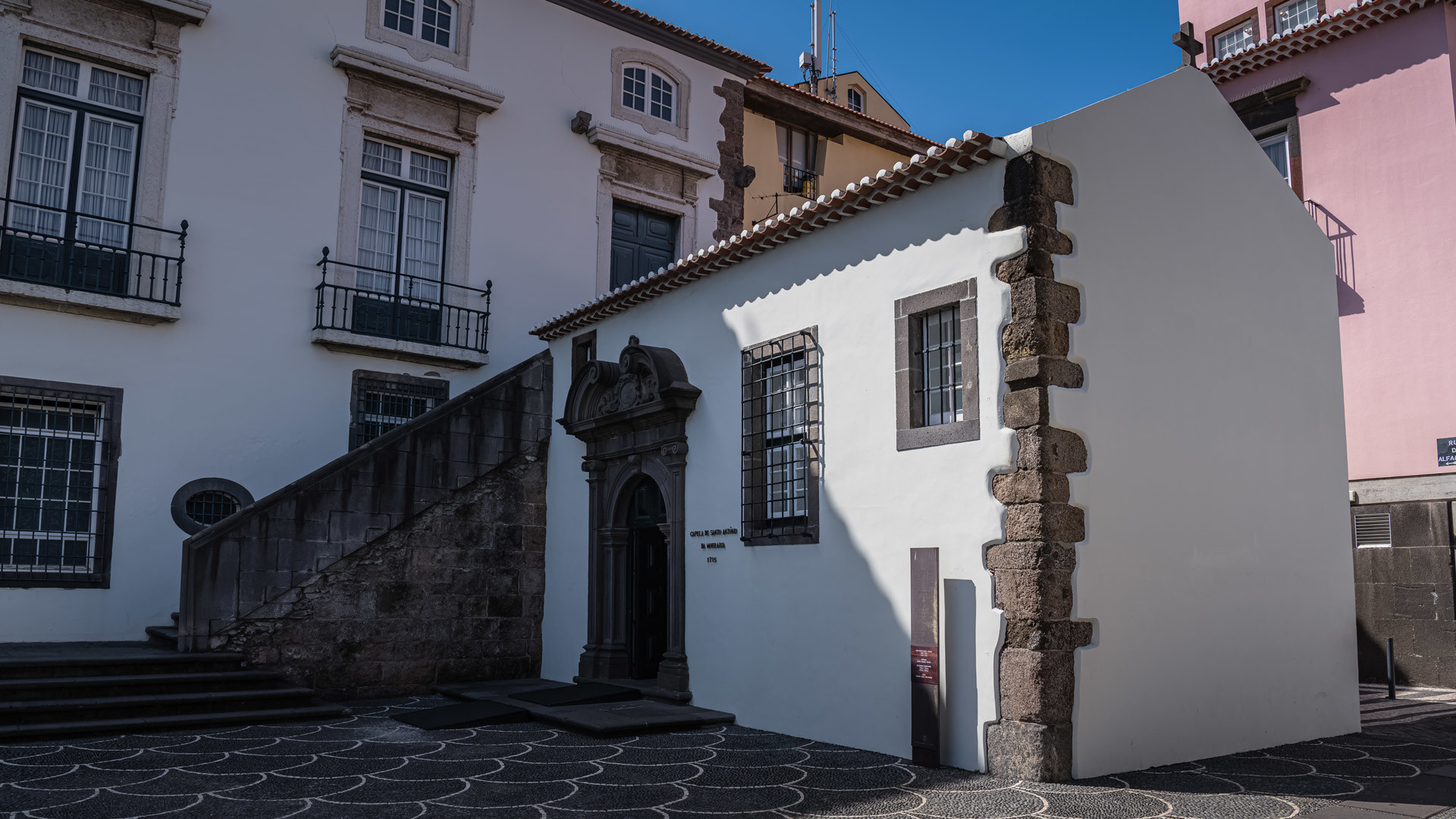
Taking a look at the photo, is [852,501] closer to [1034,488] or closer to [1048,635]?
[1034,488]

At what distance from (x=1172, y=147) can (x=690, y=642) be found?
5388 mm

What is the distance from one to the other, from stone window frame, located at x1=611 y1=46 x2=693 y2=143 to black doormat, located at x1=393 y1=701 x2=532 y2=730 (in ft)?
26.8

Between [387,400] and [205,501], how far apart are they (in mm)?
2139

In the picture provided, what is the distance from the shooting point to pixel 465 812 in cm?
545

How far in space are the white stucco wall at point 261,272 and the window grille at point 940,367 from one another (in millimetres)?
6648

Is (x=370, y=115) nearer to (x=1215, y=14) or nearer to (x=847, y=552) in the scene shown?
(x=847, y=552)

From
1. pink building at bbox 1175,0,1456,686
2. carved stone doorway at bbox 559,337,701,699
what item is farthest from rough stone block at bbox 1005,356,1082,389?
pink building at bbox 1175,0,1456,686

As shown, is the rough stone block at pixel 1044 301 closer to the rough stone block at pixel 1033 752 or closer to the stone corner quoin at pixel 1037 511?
the stone corner quoin at pixel 1037 511

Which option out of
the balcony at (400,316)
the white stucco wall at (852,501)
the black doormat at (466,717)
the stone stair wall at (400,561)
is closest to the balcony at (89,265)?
the balcony at (400,316)

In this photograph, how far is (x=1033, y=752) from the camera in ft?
19.7

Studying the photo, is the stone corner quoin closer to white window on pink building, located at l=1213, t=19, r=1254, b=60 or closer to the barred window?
the barred window

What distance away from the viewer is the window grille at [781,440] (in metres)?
8.06

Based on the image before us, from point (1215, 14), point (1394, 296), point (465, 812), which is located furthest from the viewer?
point (1215, 14)

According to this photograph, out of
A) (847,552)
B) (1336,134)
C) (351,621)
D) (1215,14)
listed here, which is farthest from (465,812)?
(1215,14)
